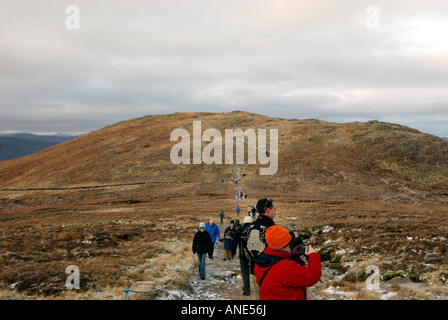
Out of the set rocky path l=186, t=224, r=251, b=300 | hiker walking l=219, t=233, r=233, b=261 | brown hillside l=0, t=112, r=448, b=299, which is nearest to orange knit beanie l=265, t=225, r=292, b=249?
brown hillside l=0, t=112, r=448, b=299

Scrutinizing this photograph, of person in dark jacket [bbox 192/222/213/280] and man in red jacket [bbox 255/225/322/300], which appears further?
person in dark jacket [bbox 192/222/213/280]

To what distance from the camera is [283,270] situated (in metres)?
3.95

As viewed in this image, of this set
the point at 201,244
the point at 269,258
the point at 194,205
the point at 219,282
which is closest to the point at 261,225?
the point at 269,258

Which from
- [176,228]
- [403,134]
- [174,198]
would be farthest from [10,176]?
[403,134]

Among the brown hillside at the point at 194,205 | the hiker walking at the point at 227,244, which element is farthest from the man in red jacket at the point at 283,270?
the hiker walking at the point at 227,244

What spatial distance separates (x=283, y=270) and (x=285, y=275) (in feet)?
0.25

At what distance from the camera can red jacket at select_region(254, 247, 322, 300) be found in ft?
12.7

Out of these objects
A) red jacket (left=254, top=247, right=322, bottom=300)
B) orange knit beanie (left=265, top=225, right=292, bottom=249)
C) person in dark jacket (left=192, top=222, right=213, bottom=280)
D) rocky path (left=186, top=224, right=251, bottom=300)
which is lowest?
rocky path (left=186, top=224, right=251, bottom=300)

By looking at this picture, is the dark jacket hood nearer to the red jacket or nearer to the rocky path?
the red jacket

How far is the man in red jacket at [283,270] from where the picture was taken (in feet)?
12.7

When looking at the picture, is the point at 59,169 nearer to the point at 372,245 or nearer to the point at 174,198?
the point at 174,198

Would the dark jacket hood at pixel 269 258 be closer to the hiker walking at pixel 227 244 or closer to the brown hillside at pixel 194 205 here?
the brown hillside at pixel 194 205

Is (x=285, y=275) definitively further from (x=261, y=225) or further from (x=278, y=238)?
(x=261, y=225)
